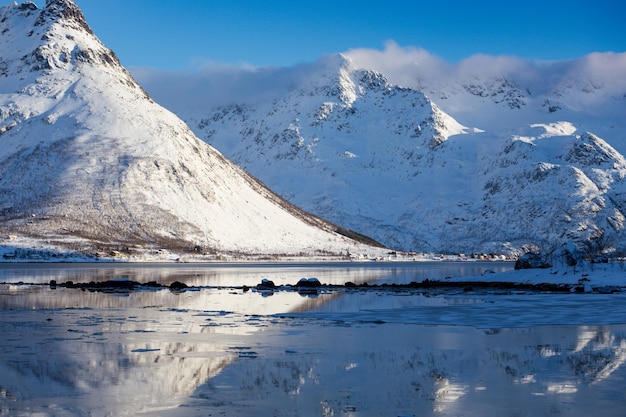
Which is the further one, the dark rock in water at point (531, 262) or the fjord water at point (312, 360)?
the dark rock in water at point (531, 262)

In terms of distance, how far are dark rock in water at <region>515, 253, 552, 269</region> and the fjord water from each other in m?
45.8

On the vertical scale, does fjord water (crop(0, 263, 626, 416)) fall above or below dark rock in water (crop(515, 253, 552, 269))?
below

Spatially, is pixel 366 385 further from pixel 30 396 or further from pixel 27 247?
pixel 27 247

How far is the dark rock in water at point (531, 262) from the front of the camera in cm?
9619

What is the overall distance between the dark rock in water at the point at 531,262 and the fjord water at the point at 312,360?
45839 millimetres

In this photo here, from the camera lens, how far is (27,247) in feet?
597

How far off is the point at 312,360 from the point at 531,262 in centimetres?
7292

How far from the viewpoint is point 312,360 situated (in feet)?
95.6

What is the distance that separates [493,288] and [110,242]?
136359 mm

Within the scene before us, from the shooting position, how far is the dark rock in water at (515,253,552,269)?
96188 mm

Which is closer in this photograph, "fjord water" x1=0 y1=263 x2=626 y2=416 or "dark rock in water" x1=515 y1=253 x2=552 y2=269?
"fjord water" x1=0 y1=263 x2=626 y2=416

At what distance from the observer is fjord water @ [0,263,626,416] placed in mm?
21922

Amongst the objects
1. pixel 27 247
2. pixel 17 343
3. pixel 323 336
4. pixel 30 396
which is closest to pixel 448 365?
pixel 323 336

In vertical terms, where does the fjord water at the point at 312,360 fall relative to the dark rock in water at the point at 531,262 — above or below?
below
